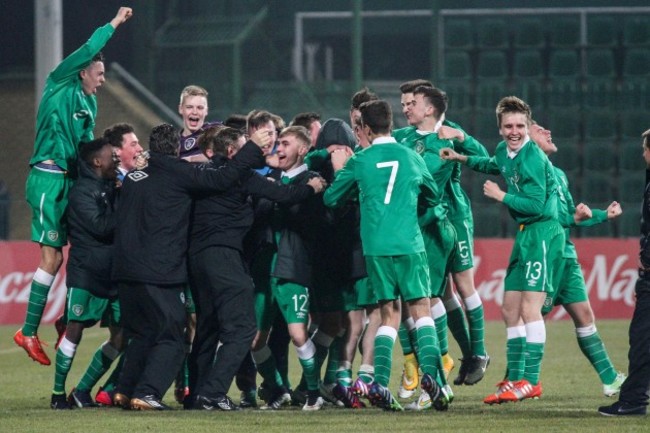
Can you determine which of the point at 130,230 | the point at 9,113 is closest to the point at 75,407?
the point at 130,230

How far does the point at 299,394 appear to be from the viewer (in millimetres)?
8797

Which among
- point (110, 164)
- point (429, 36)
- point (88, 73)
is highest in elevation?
point (429, 36)

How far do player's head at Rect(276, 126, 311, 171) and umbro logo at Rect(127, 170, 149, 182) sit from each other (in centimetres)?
90

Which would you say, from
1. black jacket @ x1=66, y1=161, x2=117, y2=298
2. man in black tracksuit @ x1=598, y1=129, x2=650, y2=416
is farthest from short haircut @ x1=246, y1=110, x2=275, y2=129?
man in black tracksuit @ x1=598, y1=129, x2=650, y2=416

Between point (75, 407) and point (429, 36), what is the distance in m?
16.9

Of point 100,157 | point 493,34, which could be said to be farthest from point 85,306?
point 493,34

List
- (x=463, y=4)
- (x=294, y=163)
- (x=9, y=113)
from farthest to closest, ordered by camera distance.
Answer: (x=463, y=4), (x=9, y=113), (x=294, y=163)

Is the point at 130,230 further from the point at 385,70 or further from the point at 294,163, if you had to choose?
the point at 385,70

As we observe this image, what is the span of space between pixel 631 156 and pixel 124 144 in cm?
1247

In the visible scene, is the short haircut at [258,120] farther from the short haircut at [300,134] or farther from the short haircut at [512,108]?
the short haircut at [512,108]

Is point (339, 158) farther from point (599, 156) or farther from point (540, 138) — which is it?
point (599, 156)

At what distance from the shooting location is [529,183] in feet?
27.1

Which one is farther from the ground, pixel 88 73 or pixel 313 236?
pixel 88 73

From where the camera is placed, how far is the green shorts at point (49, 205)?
9.07 meters
